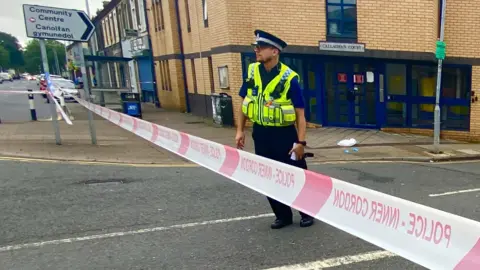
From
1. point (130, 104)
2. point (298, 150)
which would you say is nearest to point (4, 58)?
point (130, 104)

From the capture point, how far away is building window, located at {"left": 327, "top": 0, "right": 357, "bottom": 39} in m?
11.3

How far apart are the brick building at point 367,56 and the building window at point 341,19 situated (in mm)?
30

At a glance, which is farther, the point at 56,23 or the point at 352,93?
the point at 352,93

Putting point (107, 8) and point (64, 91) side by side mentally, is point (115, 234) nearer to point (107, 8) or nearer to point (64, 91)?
point (64, 91)

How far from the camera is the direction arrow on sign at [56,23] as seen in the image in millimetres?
7176

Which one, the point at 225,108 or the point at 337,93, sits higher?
the point at 337,93

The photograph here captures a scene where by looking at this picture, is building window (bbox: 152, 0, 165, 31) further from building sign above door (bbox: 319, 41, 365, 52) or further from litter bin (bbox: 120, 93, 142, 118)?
building sign above door (bbox: 319, 41, 365, 52)

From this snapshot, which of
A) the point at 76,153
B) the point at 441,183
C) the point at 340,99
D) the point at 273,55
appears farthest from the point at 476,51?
the point at 76,153

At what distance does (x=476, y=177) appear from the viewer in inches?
251

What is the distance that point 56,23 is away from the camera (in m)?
7.51

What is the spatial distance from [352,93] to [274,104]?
916 centimetres

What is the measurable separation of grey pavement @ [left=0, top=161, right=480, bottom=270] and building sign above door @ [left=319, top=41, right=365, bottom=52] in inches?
227

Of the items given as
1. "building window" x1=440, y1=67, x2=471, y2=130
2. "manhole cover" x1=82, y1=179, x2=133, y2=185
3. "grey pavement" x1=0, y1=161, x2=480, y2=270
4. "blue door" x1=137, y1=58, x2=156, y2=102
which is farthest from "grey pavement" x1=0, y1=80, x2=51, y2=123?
"building window" x1=440, y1=67, x2=471, y2=130

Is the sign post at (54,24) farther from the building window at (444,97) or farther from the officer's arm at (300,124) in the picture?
the building window at (444,97)
